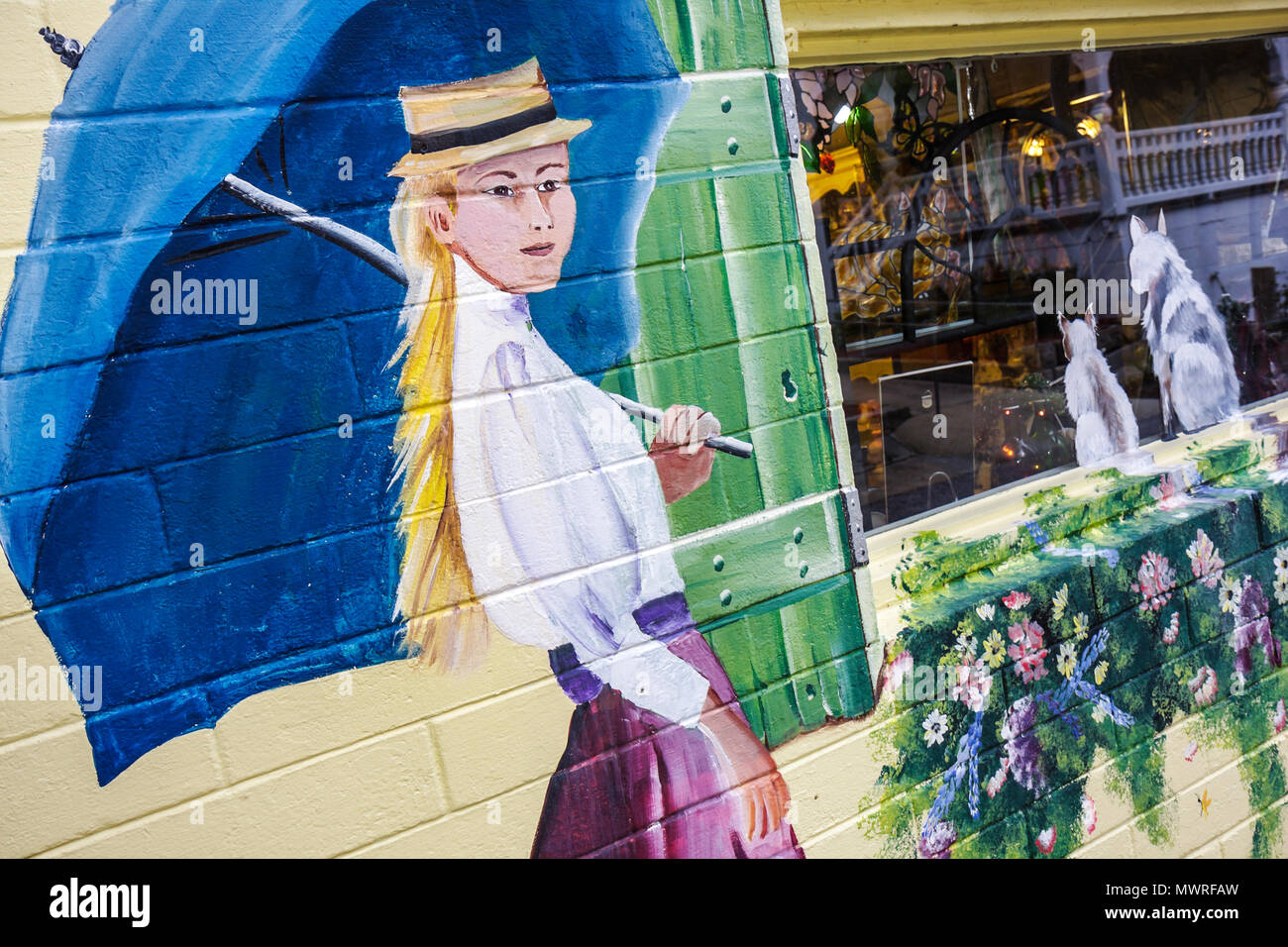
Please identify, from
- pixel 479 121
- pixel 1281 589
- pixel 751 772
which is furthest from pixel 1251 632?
pixel 479 121

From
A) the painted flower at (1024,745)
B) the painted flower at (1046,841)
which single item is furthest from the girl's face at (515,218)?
the painted flower at (1046,841)

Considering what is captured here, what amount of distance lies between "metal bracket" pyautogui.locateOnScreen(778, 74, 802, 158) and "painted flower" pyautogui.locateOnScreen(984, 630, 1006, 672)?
4.52ft

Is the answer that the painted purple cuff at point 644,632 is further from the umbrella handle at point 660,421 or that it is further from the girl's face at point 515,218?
the girl's face at point 515,218

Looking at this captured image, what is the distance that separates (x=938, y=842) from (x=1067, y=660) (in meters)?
0.67

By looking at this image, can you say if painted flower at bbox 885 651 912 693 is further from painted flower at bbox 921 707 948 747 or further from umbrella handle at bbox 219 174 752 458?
umbrella handle at bbox 219 174 752 458

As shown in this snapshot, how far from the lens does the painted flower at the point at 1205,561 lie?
3129mm

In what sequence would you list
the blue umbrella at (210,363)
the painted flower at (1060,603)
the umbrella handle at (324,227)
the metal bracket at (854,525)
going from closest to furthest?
the blue umbrella at (210,363) < the umbrella handle at (324,227) < the metal bracket at (854,525) < the painted flower at (1060,603)

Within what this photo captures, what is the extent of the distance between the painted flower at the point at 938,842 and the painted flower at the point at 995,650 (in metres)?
0.44

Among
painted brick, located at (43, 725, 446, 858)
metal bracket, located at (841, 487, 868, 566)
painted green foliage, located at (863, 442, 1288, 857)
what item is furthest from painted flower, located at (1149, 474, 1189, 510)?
painted brick, located at (43, 725, 446, 858)

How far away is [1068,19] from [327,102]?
242cm

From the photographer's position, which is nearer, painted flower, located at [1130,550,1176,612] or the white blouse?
the white blouse

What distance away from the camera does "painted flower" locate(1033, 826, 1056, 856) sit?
8.84 ft

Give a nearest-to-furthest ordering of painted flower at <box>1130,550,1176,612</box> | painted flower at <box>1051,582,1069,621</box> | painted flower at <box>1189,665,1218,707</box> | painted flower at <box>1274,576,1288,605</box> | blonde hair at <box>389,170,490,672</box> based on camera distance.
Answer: blonde hair at <box>389,170,490,672</box> < painted flower at <box>1051,582,1069,621</box> < painted flower at <box>1130,550,1176,612</box> < painted flower at <box>1189,665,1218,707</box> < painted flower at <box>1274,576,1288,605</box>

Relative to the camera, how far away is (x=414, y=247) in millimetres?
1888
